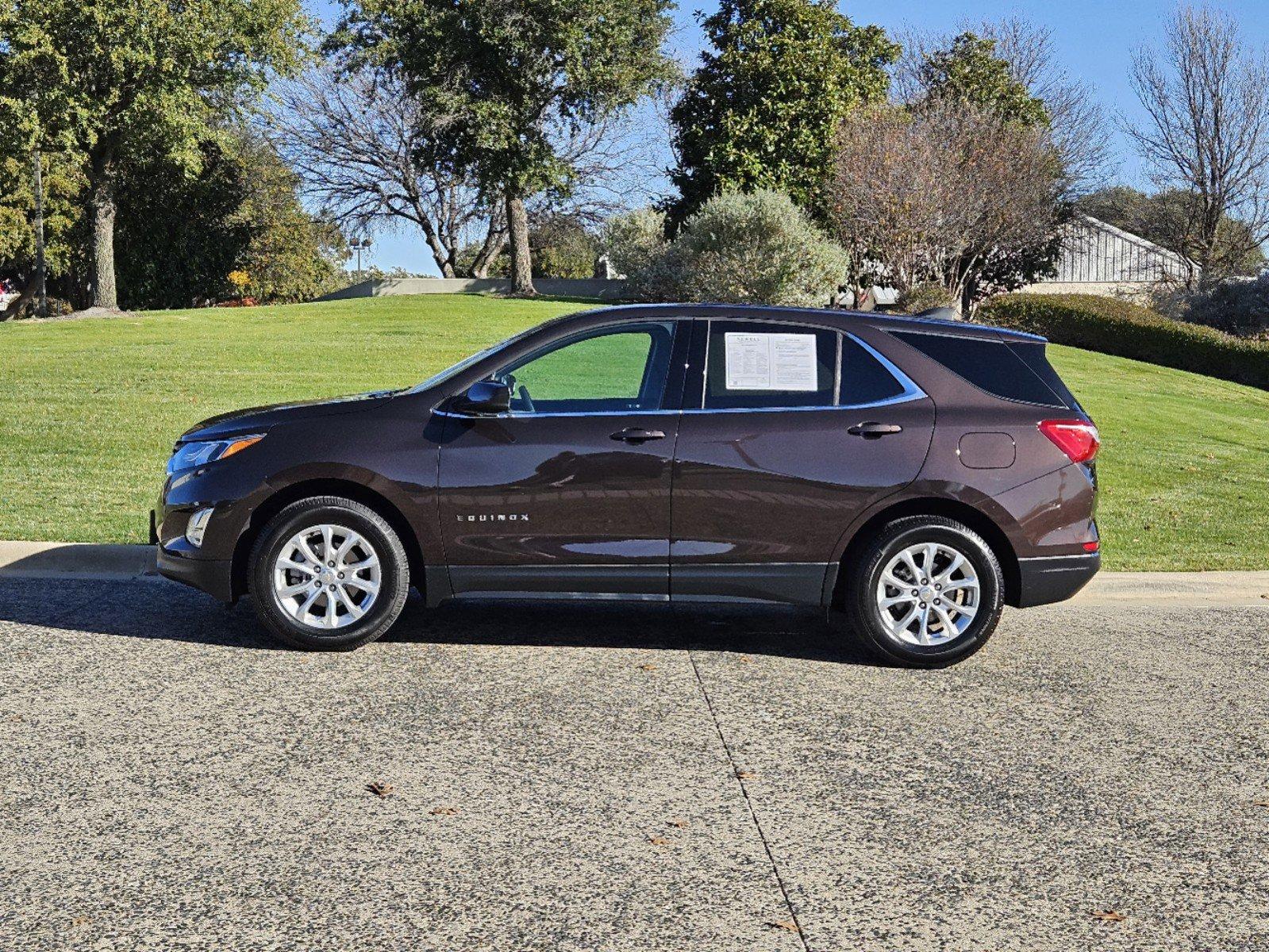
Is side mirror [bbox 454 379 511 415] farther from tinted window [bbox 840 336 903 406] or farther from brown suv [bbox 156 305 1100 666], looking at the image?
tinted window [bbox 840 336 903 406]

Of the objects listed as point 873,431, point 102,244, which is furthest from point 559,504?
point 102,244

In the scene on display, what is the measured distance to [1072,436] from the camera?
654 centimetres

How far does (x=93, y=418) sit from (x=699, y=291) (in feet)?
70.0

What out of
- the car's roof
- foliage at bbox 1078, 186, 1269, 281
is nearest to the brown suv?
the car's roof

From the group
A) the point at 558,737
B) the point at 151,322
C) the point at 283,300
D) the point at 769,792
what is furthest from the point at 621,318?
the point at 283,300

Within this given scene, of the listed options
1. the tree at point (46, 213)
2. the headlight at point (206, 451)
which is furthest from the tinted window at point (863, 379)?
the tree at point (46, 213)

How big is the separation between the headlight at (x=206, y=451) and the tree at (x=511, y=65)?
35797mm

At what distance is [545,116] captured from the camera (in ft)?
145

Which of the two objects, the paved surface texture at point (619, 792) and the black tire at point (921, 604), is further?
the black tire at point (921, 604)

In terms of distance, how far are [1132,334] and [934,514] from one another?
30.7 metres

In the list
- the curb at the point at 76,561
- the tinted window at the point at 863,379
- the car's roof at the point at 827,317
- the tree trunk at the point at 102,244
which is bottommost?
the curb at the point at 76,561

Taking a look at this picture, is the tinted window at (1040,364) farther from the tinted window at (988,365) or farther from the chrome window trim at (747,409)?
the chrome window trim at (747,409)

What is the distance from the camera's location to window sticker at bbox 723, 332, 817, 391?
6.61m

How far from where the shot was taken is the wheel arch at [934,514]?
6508 millimetres
